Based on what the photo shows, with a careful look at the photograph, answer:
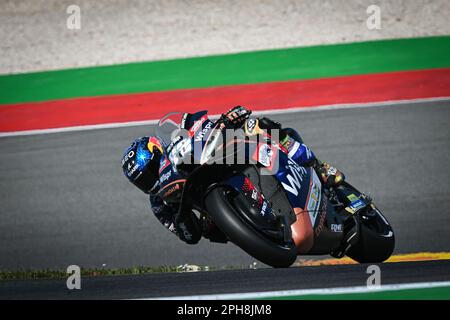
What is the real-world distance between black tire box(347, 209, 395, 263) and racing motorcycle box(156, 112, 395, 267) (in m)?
0.16

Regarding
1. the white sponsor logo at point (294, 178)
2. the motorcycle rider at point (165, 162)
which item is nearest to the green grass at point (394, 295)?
the white sponsor logo at point (294, 178)

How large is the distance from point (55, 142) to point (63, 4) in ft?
18.8

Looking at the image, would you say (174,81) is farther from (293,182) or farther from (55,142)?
(293,182)

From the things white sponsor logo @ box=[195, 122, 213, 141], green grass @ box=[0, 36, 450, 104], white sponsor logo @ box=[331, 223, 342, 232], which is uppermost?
green grass @ box=[0, 36, 450, 104]

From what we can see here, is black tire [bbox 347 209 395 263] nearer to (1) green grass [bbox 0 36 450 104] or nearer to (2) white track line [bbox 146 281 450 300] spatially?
(2) white track line [bbox 146 281 450 300]

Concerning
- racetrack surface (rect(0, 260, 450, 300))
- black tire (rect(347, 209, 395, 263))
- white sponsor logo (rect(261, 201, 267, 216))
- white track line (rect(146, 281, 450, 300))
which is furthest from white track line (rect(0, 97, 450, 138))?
white track line (rect(146, 281, 450, 300))

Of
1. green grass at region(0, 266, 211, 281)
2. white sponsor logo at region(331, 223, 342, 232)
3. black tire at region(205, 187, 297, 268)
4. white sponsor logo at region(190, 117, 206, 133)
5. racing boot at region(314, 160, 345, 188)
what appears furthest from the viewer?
green grass at region(0, 266, 211, 281)

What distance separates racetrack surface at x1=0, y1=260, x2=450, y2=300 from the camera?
5203 millimetres

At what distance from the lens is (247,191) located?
5.07 m

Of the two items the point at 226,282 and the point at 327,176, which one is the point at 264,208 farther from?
the point at 327,176

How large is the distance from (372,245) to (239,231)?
172 centimetres

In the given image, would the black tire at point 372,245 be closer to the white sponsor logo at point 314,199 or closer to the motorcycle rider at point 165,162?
the white sponsor logo at point 314,199

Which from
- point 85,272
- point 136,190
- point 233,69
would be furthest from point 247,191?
point 233,69
